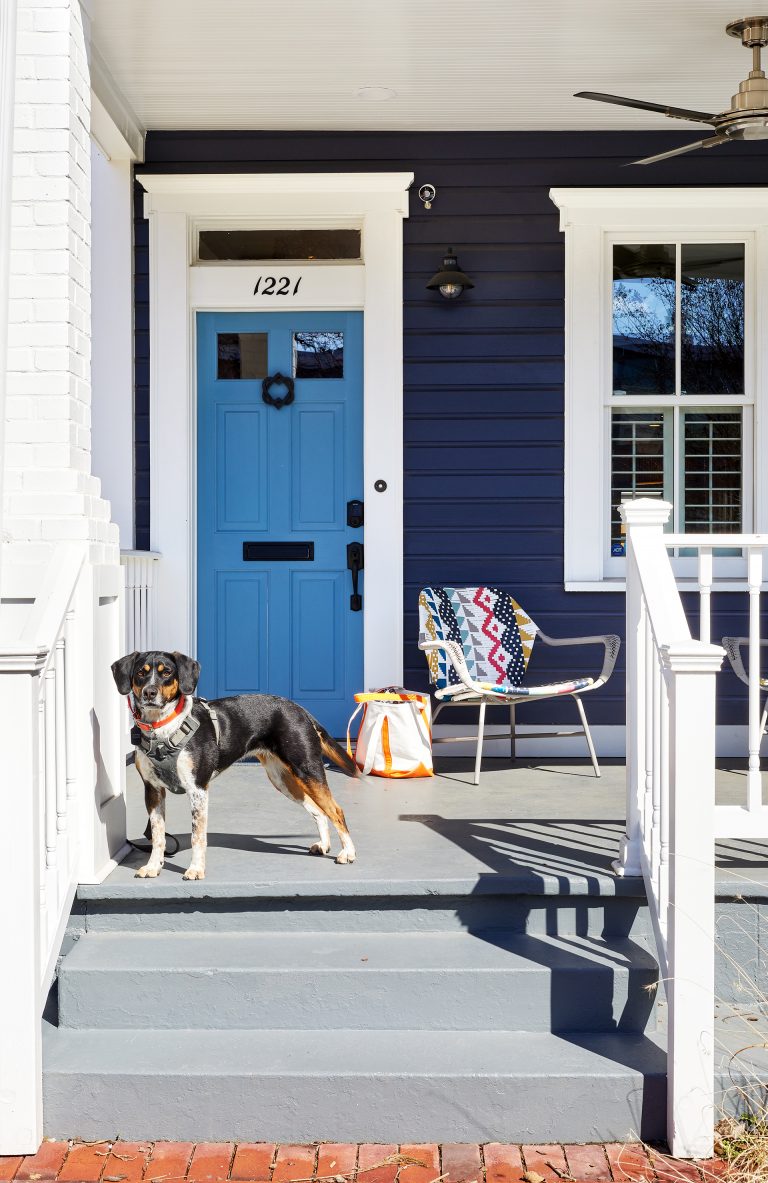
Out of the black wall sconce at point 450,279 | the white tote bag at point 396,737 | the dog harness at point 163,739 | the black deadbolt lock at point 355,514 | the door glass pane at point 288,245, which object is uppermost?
the door glass pane at point 288,245

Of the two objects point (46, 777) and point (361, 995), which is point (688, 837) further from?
point (46, 777)

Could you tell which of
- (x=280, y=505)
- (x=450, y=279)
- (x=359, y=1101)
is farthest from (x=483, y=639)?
(x=359, y=1101)

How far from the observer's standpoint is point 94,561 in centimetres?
321

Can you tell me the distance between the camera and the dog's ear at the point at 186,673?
10.1 feet

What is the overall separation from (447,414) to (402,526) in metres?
0.56

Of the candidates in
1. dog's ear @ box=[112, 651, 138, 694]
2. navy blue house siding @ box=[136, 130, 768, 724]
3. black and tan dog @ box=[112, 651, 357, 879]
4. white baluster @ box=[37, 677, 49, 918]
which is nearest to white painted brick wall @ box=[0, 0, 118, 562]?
dog's ear @ box=[112, 651, 138, 694]

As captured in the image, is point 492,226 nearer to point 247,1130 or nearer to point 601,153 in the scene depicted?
point 601,153

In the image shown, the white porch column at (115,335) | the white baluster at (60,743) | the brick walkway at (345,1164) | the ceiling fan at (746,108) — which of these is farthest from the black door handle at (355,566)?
the brick walkway at (345,1164)

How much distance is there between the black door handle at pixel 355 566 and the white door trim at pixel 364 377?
0.17ft

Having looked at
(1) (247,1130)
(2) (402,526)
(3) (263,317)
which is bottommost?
(1) (247,1130)

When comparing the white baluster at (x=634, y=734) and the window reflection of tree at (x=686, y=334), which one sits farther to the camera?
the window reflection of tree at (x=686, y=334)

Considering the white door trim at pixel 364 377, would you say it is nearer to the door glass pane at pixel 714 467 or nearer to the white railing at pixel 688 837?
the door glass pane at pixel 714 467

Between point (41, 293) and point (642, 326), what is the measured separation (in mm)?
3086

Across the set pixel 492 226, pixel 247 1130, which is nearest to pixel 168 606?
pixel 492 226
